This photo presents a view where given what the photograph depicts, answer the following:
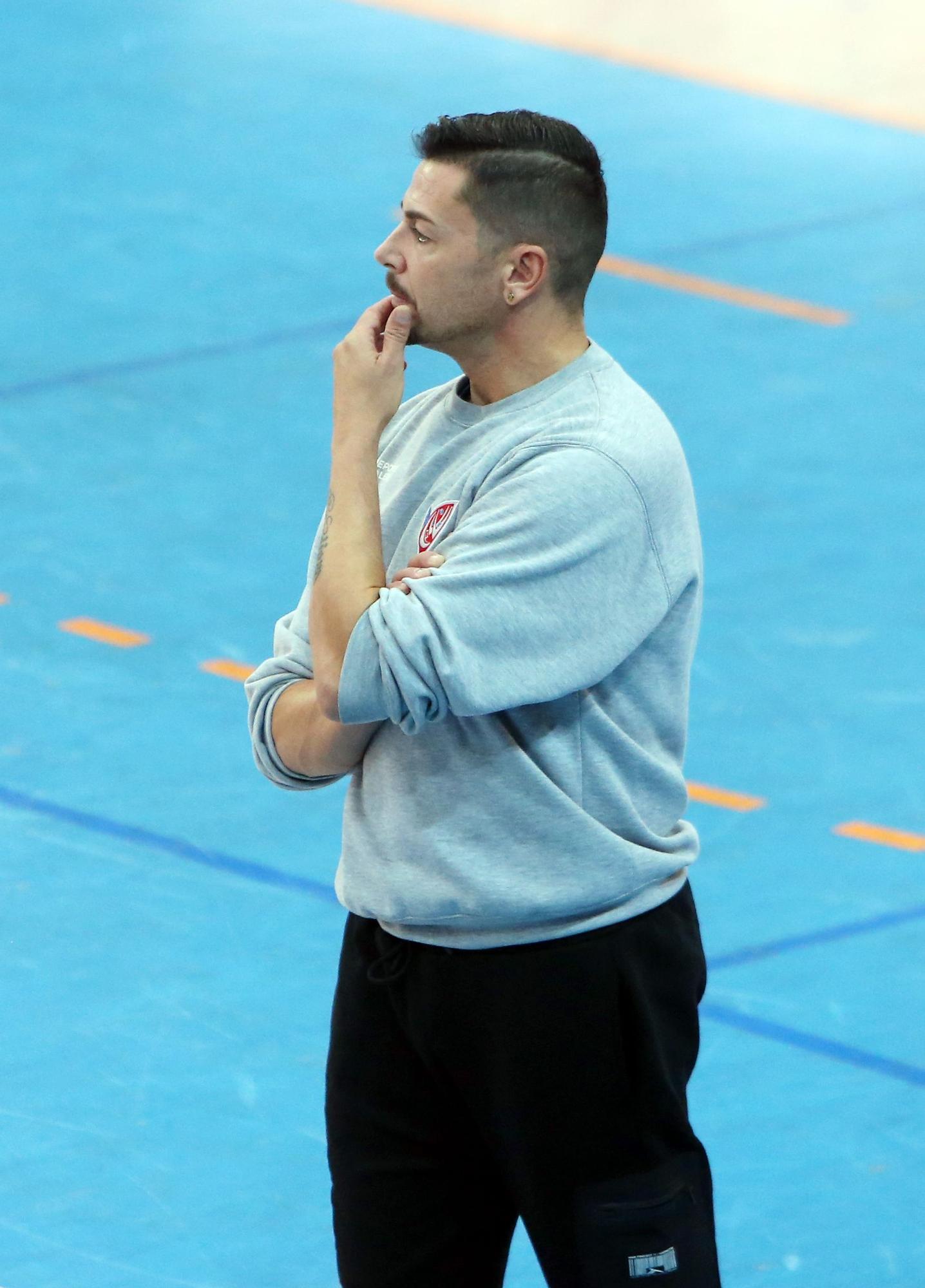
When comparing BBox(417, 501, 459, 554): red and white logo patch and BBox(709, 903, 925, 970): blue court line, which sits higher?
BBox(417, 501, 459, 554): red and white logo patch

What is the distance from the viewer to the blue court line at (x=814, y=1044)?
5.27m

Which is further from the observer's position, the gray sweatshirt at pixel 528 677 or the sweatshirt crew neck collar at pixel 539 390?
the sweatshirt crew neck collar at pixel 539 390

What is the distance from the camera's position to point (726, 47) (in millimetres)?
15750

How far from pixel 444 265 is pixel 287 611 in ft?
14.2

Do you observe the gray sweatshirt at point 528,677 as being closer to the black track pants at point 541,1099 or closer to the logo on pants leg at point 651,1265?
the black track pants at point 541,1099

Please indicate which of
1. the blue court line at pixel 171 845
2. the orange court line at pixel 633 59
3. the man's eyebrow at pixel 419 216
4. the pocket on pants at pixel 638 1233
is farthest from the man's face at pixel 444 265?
the orange court line at pixel 633 59

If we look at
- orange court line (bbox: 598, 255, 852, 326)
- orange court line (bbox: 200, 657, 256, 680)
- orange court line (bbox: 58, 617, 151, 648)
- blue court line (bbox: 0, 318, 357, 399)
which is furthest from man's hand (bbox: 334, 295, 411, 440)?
orange court line (bbox: 598, 255, 852, 326)

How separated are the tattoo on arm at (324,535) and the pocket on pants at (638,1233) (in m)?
0.95

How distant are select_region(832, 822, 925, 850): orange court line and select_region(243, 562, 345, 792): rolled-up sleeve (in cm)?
310

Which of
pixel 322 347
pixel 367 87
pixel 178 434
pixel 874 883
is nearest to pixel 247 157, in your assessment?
pixel 367 87

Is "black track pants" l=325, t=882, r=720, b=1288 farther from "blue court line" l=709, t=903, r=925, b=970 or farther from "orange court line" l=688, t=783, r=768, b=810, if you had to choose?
"orange court line" l=688, t=783, r=768, b=810

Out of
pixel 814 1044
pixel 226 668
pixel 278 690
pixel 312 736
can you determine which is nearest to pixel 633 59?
pixel 226 668

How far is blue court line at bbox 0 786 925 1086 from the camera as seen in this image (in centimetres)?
532

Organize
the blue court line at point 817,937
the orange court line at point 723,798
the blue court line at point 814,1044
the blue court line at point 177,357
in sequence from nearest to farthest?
the blue court line at point 814,1044, the blue court line at point 817,937, the orange court line at point 723,798, the blue court line at point 177,357
